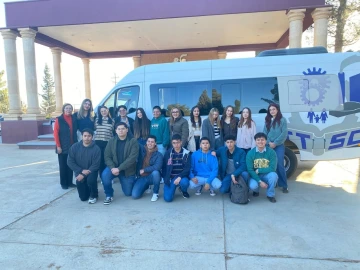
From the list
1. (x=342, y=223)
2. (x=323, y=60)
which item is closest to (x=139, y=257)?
(x=342, y=223)

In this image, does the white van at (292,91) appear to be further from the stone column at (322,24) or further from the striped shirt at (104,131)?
the stone column at (322,24)

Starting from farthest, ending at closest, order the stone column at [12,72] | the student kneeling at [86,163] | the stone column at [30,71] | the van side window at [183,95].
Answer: the stone column at [12,72], the stone column at [30,71], the van side window at [183,95], the student kneeling at [86,163]

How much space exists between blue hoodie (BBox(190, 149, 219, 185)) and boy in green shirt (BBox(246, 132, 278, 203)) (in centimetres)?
62

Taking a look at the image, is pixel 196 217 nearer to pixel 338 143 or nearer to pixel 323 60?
pixel 338 143

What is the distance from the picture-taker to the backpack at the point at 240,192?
4387 millimetres

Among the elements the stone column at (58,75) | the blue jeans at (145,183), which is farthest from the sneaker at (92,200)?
the stone column at (58,75)

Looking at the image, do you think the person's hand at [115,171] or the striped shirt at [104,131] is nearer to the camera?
the person's hand at [115,171]

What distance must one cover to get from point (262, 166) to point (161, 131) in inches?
84.5

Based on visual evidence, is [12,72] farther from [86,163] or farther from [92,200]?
[92,200]

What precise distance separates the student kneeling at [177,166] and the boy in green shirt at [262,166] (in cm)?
111

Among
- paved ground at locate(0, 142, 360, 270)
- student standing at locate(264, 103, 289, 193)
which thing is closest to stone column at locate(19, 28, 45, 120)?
paved ground at locate(0, 142, 360, 270)

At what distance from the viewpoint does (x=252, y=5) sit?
428 inches

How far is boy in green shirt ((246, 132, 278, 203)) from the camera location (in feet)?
14.8

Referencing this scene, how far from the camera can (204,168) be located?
4.76 metres
